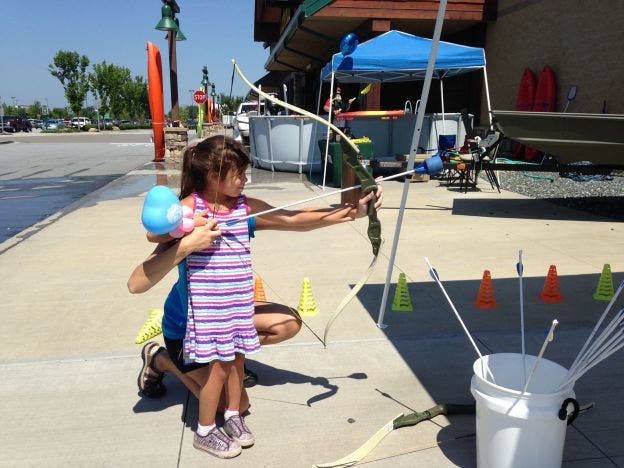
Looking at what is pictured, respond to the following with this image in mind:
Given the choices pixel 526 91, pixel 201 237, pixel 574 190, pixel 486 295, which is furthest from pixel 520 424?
pixel 526 91

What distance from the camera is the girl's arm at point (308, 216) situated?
113 inches

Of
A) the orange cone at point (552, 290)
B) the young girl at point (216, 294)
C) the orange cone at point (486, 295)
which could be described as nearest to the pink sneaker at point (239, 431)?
the young girl at point (216, 294)

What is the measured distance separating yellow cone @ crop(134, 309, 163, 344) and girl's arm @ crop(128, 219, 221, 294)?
1.65 meters

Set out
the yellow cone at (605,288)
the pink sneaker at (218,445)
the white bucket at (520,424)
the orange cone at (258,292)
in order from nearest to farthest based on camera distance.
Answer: the white bucket at (520,424), the pink sneaker at (218,445), the orange cone at (258,292), the yellow cone at (605,288)

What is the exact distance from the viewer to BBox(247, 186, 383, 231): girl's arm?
9.41 ft

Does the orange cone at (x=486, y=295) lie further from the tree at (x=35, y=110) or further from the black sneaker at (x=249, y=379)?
the tree at (x=35, y=110)

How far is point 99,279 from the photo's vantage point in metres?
5.54

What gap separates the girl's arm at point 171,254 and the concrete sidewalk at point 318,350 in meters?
0.90

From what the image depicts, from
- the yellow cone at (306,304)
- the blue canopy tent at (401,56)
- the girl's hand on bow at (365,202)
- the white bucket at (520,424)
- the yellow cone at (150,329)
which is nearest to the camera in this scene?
the white bucket at (520,424)

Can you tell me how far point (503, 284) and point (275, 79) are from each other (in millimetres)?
38267

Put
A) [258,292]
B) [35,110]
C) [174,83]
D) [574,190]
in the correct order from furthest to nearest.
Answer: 1. [35,110]
2. [174,83]
3. [574,190]
4. [258,292]

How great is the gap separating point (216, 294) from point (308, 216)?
660 mm

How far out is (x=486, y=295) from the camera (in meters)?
4.66

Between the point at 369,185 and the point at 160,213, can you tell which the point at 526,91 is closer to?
the point at 369,185
